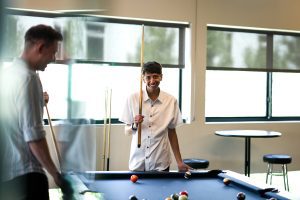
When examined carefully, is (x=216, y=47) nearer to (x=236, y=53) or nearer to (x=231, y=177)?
(x=236, y=53)

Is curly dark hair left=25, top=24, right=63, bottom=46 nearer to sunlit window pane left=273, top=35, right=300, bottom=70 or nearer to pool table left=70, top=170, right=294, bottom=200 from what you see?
pool table left=70, top=170, right=294, bottom=200

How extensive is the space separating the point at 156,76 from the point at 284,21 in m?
3.61

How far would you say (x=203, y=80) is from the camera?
541 cm

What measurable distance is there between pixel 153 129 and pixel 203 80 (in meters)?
2.60

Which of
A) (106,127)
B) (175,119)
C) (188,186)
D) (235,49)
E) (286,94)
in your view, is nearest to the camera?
(188,186)

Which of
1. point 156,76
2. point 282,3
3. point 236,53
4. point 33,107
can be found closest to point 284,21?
point 282,3

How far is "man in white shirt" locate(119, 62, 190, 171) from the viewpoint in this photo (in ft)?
9.50

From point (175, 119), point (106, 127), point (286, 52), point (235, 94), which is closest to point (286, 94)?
point (286, 52)

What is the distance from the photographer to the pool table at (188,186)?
215cm

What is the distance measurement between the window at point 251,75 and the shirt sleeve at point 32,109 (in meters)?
4.79

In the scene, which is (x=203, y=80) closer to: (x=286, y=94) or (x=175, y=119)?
(x=286, y=94)

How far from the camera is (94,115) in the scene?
1.76ft

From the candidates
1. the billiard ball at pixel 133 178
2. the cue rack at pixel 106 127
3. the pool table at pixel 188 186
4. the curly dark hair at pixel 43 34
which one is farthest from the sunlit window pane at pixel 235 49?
the curly dark hair at pixel 43 34

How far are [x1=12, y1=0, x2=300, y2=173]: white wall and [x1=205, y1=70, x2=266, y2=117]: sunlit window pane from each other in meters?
0.21
